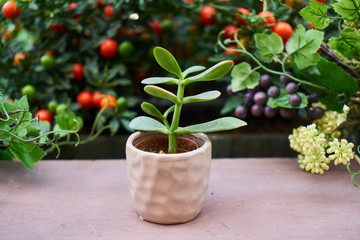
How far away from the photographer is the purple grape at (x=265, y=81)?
0.74 metres

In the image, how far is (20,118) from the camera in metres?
0.58

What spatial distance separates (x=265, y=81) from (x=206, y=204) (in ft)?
0.96

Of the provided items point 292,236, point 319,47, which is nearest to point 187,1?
point 319,47

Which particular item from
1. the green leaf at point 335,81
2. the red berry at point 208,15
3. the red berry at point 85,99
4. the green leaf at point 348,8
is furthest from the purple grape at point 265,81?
the red berry at point 85,99

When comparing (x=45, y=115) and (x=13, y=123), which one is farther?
(x=45, y=115)

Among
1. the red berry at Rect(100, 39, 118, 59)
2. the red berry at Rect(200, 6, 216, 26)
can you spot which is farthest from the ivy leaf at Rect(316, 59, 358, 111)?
the red berry at Rect(100, 39, 118, 59)

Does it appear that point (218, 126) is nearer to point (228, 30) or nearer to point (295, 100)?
point (295, 100)

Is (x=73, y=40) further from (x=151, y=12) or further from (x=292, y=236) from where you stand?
(x=292, y=236)

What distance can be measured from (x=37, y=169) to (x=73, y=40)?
0.45 m

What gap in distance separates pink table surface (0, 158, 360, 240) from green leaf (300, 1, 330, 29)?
27 cm

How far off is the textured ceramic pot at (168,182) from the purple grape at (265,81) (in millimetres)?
266

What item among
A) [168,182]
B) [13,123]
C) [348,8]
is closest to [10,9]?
[13,123]

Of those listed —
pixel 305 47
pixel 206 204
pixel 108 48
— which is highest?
pixel 305 47

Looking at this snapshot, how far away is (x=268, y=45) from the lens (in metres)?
0.69
